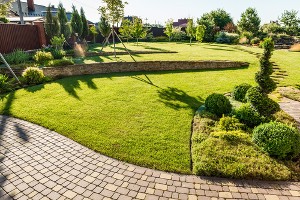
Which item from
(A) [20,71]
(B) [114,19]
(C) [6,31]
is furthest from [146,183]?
(C) [6,31]

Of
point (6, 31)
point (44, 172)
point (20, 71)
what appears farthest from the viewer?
point (6, 31)

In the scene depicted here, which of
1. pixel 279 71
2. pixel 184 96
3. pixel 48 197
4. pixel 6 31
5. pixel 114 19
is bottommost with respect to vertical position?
pixel 48 197

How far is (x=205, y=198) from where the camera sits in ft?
14.6

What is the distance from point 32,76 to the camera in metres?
11.9

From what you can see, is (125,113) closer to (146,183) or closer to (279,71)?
(146,183)

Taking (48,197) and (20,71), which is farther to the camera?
(20,71)

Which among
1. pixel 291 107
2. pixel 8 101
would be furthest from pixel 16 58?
pixel 291 107

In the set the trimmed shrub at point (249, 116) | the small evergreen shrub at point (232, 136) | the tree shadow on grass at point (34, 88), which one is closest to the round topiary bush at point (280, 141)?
the small evergreen shrub at point (232, 136)

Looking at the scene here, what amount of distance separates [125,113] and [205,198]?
467 centimetres

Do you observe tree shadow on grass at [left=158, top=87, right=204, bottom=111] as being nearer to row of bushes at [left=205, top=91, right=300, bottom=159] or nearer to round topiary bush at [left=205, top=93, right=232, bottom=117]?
round topiary bush at [left=205, top=93, right=232, bottom=117]

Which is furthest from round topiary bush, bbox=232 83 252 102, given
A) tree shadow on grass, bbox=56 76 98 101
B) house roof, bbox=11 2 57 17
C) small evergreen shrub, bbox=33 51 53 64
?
house roof, bbox=11 2 57 17

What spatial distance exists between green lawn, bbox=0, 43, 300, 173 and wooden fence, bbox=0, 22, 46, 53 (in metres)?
8.05

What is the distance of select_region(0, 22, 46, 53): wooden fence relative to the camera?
656 inches

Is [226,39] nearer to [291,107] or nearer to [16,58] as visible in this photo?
[291,107]
